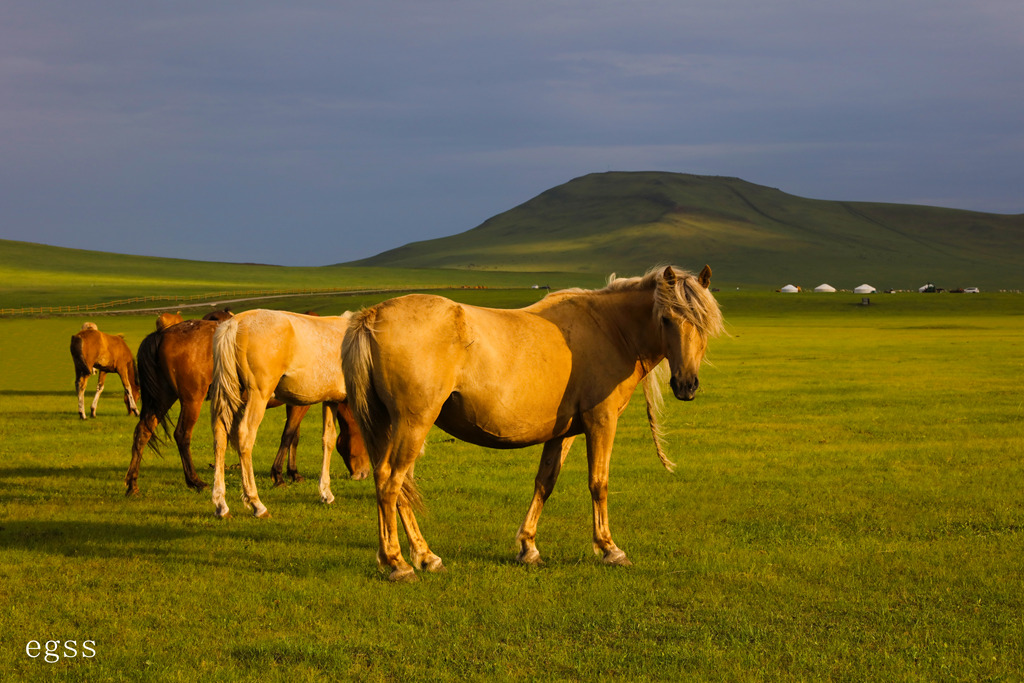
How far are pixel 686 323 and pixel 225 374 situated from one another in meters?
5.93

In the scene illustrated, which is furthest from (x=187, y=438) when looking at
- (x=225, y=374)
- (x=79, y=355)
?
(x=79, y=355)

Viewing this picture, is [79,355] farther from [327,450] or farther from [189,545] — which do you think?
[189,545]

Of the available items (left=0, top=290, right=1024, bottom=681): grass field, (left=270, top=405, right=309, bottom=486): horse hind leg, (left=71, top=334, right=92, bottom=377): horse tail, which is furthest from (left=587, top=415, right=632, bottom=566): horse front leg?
(left=71, top=334, right=92, bottom=377): horse tail

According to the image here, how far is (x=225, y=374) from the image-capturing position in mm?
10844

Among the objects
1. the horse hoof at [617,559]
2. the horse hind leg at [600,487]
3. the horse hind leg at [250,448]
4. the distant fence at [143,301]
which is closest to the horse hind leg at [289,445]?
the horse hind leg at [250,448]

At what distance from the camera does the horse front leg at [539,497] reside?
8.38 m

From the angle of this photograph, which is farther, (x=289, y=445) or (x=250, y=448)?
(x=289, y=445)

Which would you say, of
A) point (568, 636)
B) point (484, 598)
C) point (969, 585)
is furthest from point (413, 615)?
point (969, 585)

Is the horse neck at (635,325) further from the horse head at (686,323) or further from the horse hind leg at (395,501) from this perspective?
the horse hind leg at (395,501)

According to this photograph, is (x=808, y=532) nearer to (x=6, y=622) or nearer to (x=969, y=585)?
(x=969, y=585)

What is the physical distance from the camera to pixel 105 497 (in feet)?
37.2

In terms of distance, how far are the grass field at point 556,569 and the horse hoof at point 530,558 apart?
0.12m

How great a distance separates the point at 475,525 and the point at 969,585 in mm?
4985

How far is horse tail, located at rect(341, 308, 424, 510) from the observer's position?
778 centimetres
